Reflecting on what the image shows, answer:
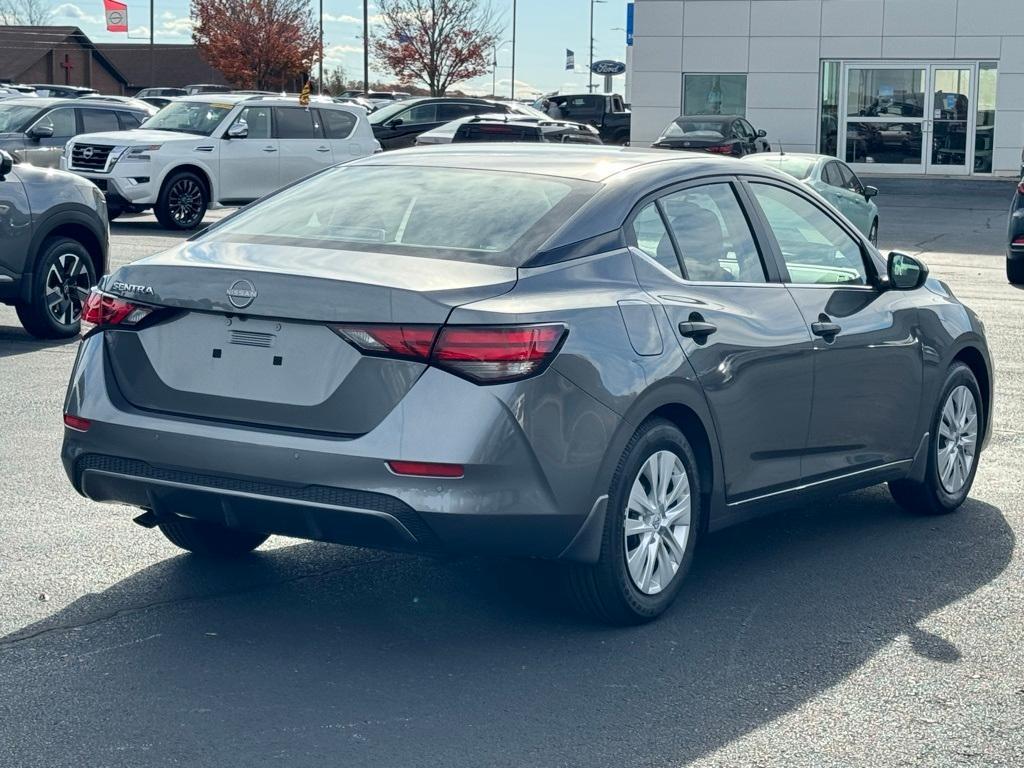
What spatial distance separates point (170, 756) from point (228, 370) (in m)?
1.26

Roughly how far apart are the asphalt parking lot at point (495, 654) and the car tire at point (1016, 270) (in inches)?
449

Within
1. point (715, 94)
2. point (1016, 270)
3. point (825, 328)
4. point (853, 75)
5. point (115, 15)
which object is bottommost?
point (1016, 270)

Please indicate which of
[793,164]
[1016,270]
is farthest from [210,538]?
[793,164]

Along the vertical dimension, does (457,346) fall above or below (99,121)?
below

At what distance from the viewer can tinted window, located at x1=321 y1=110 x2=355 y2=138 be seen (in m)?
25.3

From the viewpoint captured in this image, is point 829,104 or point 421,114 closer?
point 421,114

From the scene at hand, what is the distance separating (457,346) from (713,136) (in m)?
29.4

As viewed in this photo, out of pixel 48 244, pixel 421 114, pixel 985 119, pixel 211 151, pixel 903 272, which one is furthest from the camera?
pixel 985 119

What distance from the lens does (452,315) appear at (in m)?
4.67

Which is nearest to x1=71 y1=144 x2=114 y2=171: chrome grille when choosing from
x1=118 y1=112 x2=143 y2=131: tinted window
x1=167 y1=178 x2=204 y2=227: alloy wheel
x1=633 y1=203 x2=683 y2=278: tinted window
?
x1=167 y1=178 x2=204 y2=227: alloy wheel

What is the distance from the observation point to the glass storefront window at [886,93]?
39.9m

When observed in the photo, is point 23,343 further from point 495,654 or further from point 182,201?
point 182,201

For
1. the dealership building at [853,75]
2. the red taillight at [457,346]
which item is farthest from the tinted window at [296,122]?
the red taillight at [457,346]

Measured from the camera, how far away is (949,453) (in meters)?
7.18
